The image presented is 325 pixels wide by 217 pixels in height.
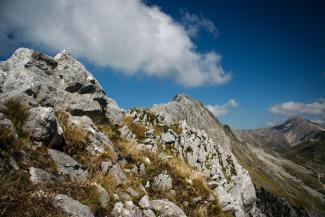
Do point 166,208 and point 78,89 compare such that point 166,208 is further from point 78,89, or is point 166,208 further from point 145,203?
point 78,89

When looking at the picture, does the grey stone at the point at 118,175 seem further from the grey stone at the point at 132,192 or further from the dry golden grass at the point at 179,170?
the dry golden grass at the point at 179,170

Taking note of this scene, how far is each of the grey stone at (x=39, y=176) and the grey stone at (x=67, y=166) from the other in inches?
29.2

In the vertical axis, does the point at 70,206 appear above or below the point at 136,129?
below

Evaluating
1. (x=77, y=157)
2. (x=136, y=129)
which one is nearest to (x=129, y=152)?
(x=77, y=157)

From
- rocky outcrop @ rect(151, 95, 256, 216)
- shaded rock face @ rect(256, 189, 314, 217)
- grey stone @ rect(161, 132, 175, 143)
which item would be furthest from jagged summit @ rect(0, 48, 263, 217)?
shaded rock face @ rect(256, 189, 314, 217)

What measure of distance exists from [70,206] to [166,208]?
174 inches

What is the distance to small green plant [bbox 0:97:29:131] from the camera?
32.9ft

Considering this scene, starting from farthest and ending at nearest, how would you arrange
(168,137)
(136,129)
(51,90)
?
1. (168,137)
2. (136,129)
3. (51,90)

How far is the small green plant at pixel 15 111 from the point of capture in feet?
32.9

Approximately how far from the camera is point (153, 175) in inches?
566

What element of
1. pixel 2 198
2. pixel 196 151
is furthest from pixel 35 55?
pixel 196 151

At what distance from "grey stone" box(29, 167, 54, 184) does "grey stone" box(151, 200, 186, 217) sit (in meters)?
4.17

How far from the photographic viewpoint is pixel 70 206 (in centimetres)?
838

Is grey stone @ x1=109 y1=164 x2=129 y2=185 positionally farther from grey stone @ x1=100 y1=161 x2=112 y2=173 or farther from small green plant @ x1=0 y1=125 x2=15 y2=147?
small green plant @ x1=0 y1=125 x2=15 y2=147
